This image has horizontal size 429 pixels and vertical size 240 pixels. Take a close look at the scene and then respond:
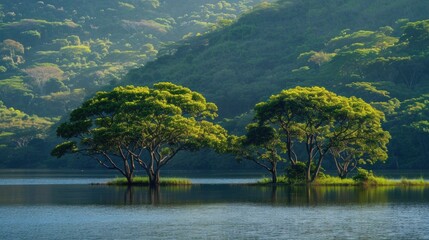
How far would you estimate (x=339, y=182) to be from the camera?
11612cm

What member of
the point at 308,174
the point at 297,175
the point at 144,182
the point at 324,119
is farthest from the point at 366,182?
the point at 144,182

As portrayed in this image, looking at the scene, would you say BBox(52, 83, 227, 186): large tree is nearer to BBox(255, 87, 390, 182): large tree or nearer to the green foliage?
BBox(255, 87, 390, 182): large tree

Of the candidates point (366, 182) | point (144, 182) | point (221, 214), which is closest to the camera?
point (221, 214)

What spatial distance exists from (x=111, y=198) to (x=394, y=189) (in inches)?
1324

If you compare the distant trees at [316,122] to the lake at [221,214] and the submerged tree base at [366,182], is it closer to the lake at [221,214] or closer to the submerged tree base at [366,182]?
the submerged tree base at [366,182]

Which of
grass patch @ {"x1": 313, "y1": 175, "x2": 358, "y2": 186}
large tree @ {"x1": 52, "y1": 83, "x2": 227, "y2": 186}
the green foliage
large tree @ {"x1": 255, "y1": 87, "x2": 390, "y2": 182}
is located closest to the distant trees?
large tree @ {"x1": 255, "y1": 87, "x2": 390, "y2": 182}

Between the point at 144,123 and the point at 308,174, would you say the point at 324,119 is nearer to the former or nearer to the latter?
the point at 308,174

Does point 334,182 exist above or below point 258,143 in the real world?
below

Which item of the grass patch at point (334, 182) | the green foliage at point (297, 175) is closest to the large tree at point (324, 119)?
the green foliage at point (297, 175)

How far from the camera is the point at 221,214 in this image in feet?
252

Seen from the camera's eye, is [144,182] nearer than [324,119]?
No

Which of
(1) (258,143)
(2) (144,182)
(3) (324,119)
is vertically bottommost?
(2) (144,182)

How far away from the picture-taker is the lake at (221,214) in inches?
2495

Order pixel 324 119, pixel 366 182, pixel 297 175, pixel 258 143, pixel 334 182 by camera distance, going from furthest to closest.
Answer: pixel 297 175
pixel 258 143
pixel 334 182
pixel 324 119
pixel 366 182
